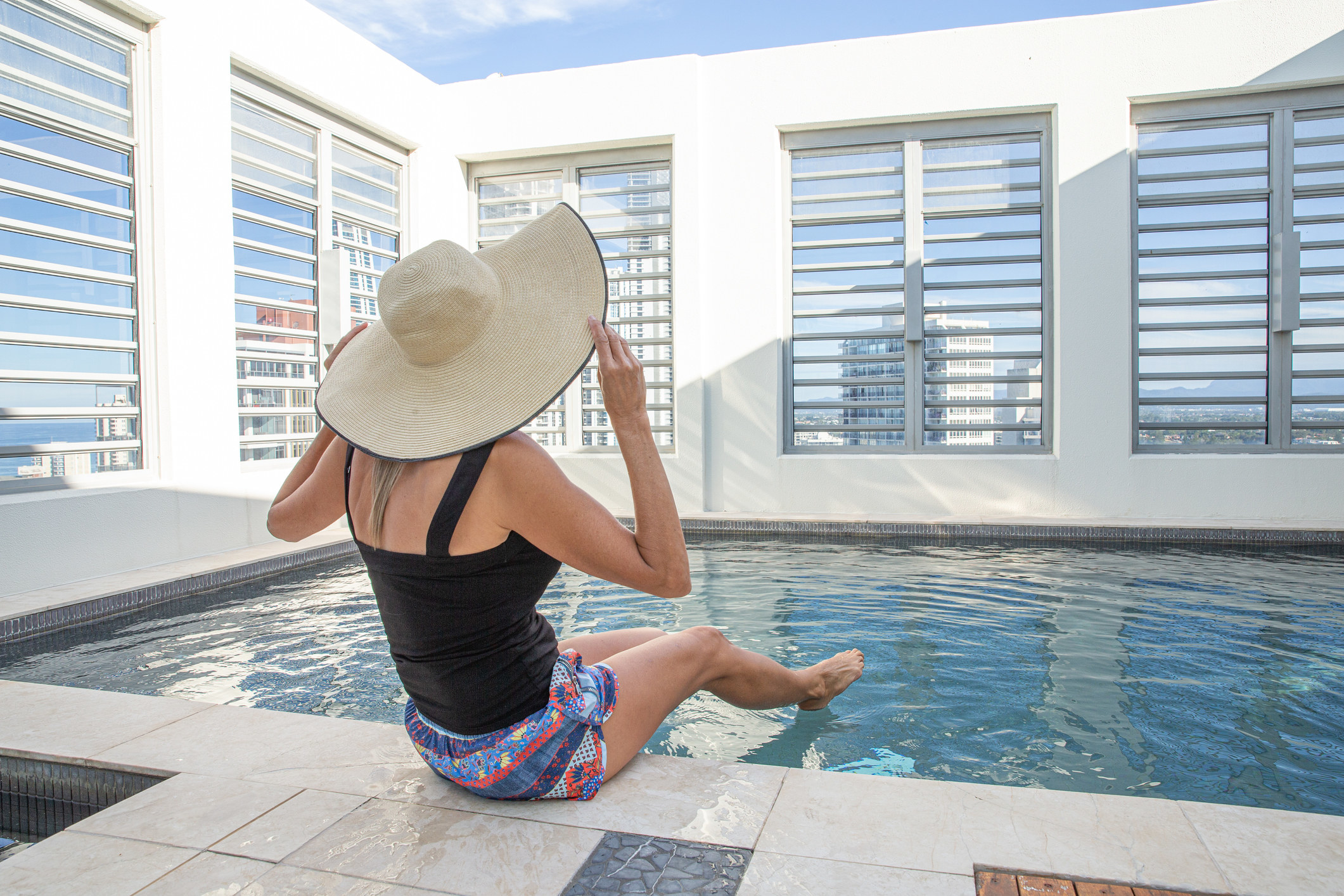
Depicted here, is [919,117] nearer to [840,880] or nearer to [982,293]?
[982,293]

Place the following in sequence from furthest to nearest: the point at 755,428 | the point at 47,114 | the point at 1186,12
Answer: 1. the point at 755,428
2. the point at 1186,12
3. the point at 47,114

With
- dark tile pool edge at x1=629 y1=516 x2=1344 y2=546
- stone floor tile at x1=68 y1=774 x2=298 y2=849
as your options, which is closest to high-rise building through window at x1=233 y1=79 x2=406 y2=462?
dark tile pool edge at x1=629 y1=516 x2=1344 y2=546

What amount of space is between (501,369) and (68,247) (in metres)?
4.59

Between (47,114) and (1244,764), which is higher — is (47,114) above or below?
above

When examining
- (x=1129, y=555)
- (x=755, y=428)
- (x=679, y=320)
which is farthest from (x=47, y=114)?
(x=1129, y=555)

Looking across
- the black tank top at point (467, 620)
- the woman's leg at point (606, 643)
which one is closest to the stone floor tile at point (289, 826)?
the black tank top at point (467, 620)

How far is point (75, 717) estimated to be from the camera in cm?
235

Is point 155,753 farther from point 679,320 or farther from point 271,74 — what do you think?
point 679,320

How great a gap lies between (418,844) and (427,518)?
2.09ft

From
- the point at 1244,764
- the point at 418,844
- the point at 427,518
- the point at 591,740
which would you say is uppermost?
the point at 427,518

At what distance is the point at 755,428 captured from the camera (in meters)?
7.60

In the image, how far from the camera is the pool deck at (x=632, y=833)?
4.83 ft

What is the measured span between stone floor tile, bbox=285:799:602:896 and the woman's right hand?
31.8 inches

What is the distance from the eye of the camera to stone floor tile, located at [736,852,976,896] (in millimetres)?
1417
